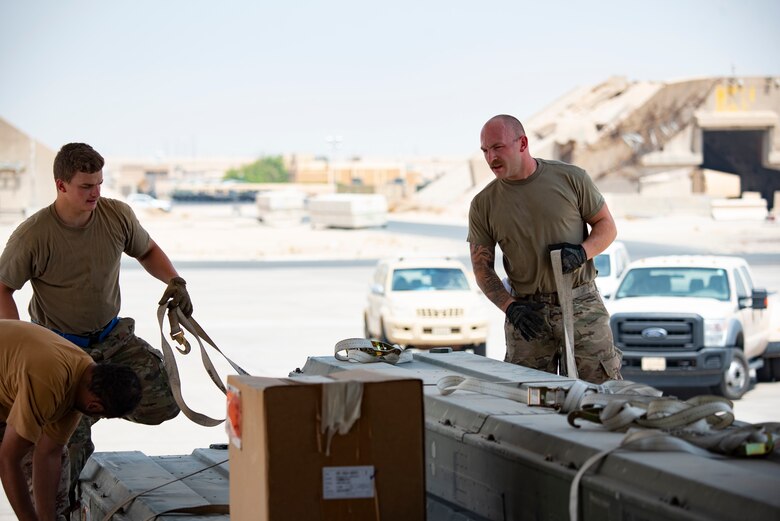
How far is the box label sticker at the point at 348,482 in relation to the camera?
3.67 meters

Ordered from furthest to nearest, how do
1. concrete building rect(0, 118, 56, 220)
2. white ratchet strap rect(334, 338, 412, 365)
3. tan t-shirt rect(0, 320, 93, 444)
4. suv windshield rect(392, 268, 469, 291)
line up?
concrete building rect(0, 118, 56, 220) → suv windshield rect(392, 268, 469, 291) → white ratchet strap rect(334, 338, 412, 365) → tan t-shirt rect(0, 320, 93, 444)

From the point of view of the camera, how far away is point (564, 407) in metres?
4.36

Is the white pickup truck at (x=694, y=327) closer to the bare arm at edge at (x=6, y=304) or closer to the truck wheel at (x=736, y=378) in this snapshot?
the truck wheel at (x=736, y=378)

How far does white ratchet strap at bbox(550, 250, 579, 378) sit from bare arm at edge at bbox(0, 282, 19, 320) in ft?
8.84

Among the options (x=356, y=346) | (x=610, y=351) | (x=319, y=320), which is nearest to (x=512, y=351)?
(x=610, y=351)

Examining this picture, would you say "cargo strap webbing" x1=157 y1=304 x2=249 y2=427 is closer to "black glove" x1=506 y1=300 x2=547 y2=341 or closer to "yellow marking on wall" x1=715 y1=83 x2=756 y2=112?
"black glove" x1=506 y1=300 x2=547 y2=341

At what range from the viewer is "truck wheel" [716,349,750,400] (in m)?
14.3

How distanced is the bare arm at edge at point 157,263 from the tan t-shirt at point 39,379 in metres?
1.45

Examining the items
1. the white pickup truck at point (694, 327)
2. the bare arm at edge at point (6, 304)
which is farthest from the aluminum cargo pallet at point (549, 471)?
the white pickup truck at point (694, 327)

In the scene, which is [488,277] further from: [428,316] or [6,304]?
[428,316]

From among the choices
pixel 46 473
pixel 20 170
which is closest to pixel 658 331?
pixel 46 473

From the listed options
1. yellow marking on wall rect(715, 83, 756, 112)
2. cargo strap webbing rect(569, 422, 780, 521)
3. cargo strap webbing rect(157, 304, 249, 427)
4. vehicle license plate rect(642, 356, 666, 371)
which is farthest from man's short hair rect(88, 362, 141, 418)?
yellow marking on wall rect(715, 83, 756, 112)

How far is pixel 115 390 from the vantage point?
4668 mm

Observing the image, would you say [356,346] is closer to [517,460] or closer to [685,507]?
[517,460]
